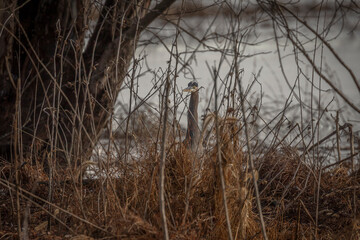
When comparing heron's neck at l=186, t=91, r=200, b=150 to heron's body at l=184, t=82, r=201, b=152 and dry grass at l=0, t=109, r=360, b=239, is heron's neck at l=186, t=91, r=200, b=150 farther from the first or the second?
dry grass at l=0, t=109, r=360, b=239

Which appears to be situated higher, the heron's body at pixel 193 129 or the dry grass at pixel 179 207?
the heron's body at pixel 193 129

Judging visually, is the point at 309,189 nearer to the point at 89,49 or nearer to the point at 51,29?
the point at 89,49

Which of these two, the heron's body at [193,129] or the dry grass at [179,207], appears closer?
the dry grass at [179,207]

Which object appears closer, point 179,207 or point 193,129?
point 179,207

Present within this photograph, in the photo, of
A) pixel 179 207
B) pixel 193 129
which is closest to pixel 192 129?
pixel 193 129

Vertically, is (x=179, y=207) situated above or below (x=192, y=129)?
below

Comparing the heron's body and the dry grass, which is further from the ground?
the heron's body

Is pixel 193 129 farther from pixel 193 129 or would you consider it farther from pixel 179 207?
pixel 179 207

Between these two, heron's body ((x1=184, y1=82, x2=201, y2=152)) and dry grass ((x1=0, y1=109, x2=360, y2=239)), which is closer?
dry grass ((x1=0, y1=109, x2=360, y2=239))

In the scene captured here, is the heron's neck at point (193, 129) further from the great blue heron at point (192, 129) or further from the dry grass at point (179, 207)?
the dry grass at point (179, 207)

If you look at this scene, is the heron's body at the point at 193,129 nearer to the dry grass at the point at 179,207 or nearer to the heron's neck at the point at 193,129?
the heron's neck at the point at 193,129

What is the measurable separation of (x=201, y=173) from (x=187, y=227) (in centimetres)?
38

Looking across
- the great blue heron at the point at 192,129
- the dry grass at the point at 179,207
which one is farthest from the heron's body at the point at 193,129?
the dry grass at the point at 179,207

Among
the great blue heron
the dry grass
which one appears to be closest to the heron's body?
the great blue heron
